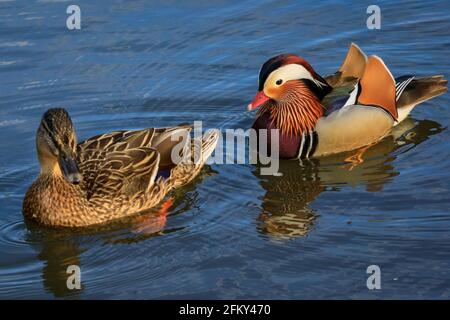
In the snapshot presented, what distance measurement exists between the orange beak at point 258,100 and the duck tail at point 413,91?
163cm

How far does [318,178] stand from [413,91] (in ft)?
6.20

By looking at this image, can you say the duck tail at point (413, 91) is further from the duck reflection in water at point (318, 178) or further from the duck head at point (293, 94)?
the duck head at point (293, 94)

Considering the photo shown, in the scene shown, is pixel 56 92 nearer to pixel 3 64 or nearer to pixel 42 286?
pixel 3 64

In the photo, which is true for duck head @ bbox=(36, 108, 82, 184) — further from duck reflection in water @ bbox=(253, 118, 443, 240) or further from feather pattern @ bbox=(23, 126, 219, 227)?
duck reflection in water @ bbox=(253, 118, 443, 240)

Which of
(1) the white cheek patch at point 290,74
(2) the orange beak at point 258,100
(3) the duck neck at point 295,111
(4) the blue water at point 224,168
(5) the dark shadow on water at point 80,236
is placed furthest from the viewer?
(3) the duck neck at point 295,111

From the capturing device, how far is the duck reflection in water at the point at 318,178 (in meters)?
9.66

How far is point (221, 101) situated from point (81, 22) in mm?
2799

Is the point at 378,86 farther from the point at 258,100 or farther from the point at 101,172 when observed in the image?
the point at 101,172

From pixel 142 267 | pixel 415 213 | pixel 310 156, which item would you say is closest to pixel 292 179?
pixel 310 156

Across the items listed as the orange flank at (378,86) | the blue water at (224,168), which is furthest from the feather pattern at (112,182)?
the orange flank at (378,86)

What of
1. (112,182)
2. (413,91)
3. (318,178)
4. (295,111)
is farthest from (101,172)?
(413,91)

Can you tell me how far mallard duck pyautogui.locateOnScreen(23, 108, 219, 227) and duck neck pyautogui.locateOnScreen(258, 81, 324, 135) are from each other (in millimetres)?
1197

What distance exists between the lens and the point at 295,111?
37.4ft

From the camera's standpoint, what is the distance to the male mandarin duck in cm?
1115
